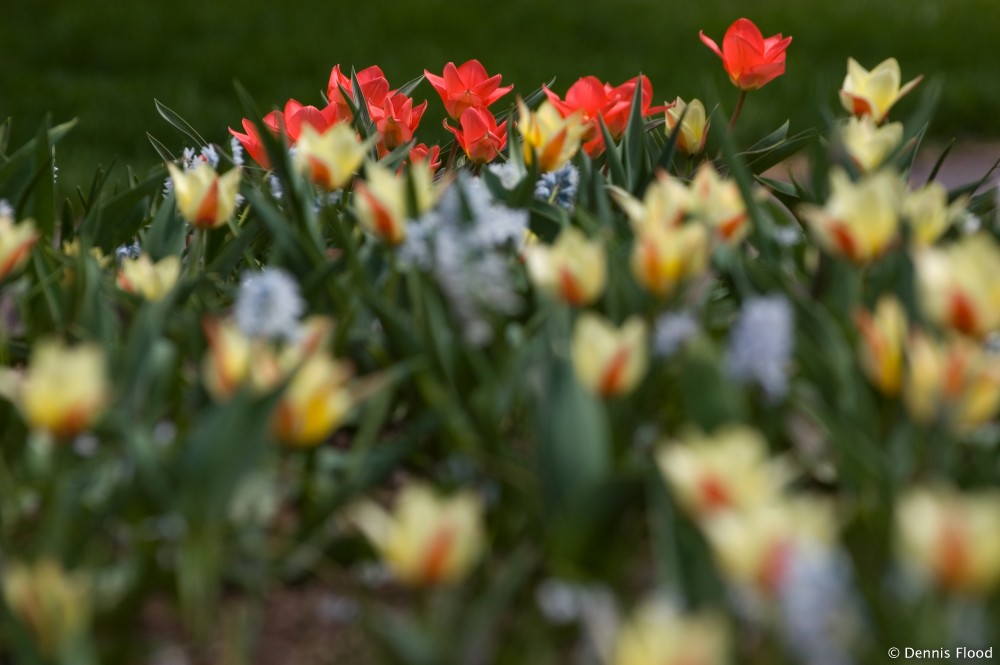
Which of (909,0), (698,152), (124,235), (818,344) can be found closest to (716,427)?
(818,344)

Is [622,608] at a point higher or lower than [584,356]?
lower

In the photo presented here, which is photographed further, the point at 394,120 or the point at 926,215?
the point at 394,120

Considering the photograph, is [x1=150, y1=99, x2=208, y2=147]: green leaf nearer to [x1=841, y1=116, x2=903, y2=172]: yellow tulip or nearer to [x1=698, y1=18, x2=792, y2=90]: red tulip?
[x1=698, y1=18, x2=792, y2=90]: red tulip

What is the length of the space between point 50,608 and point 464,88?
141cm

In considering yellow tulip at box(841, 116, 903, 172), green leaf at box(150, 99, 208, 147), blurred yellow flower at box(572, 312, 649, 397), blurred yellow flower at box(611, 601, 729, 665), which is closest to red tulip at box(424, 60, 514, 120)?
green leaf at box(150, 99, 208, 147)

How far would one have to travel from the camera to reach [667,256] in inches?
48.3

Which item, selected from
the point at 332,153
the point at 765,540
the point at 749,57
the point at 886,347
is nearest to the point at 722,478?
the point at 765,540

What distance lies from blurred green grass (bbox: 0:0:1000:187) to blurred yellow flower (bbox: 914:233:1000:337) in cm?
472

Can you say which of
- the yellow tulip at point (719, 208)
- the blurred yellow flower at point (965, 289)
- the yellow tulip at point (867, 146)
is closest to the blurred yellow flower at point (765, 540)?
the blurred yellow flower at point (965, 289)

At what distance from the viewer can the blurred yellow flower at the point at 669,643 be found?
0.85 m

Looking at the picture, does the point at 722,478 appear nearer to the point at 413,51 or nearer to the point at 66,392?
the point at 66,392

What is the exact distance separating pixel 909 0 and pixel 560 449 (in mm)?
8764

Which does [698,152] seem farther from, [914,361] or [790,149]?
[914,361]

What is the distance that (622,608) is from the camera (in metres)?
1.07
